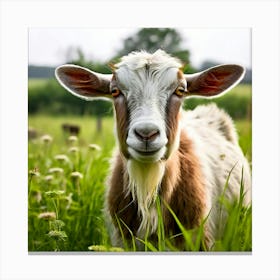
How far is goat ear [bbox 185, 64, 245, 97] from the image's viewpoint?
141 inches

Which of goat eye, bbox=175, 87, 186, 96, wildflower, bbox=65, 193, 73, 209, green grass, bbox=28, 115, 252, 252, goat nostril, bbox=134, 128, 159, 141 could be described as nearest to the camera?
goat nostril, bbox=134, 128, 159, 141

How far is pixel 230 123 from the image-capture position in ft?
13.9

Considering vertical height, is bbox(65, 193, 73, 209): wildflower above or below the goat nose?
below

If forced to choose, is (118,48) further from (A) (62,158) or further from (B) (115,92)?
(A) (62,158)

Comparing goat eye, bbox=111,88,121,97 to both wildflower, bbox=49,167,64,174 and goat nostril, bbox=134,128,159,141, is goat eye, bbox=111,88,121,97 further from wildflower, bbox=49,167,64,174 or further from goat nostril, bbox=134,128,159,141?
wildflower, bbox=49,167,64,174

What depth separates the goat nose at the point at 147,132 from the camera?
3211mm

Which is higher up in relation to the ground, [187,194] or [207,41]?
[207,41]

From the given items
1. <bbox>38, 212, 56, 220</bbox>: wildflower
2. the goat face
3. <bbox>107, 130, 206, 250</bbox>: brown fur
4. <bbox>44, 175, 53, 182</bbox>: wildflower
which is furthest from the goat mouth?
<bbox>44, 175, 53, 182</bbox>: wildflower

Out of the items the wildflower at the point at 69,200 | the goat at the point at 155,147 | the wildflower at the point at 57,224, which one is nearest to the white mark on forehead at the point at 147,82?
the goat at the point at 155,147

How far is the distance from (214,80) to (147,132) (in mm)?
628

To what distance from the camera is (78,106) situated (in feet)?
14.5

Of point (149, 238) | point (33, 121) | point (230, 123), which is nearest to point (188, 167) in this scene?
point (149, 238)

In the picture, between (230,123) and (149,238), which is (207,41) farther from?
(149,238)
